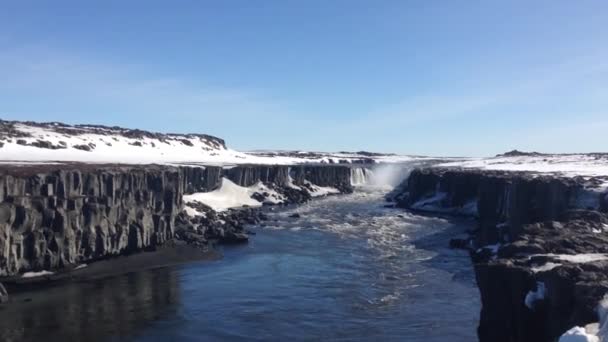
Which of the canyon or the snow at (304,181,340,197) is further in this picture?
the snow at (304,181,340,197)

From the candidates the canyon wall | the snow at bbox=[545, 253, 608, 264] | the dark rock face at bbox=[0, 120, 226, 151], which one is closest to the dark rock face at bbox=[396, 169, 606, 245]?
the snow at bbox=[545, 253, 608, 264]

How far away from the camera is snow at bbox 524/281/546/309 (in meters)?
17.1

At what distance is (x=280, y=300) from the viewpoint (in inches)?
1144

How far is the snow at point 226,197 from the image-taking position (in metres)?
67.2

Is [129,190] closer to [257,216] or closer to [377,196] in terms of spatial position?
[257,216]

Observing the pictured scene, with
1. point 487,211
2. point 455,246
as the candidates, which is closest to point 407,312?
point 455,246

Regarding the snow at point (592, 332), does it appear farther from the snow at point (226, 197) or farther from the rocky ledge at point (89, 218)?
the snow at point (226, 197)

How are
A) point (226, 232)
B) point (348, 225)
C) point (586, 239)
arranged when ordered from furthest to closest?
point (348, 225), point (226, 232), point (586, 239)

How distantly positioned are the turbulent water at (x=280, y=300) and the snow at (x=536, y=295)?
6.61 m

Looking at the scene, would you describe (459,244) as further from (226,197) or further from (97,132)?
(97,132)

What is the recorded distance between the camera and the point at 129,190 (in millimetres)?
45594

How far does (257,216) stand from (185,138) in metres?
70.4

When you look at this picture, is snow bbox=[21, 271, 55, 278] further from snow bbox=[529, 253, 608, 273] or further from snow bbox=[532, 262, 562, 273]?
snow bbox=[532, 262, 562, 273]

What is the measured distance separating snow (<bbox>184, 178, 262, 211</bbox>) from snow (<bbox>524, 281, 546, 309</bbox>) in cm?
4865
